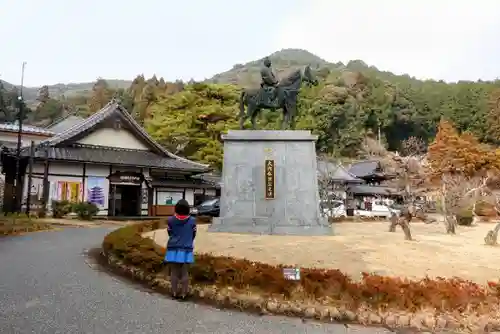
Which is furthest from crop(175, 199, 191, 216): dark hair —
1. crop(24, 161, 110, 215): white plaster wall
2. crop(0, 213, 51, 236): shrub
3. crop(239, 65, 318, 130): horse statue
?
crop(24, 161, 110, 215): white plaster wall

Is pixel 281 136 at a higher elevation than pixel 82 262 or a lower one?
higher

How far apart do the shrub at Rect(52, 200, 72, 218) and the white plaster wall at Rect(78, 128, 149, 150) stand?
5370 mm

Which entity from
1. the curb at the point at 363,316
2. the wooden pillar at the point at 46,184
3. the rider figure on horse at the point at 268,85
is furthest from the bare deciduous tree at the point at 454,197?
Result: the wooden pillar at the point at 46,184

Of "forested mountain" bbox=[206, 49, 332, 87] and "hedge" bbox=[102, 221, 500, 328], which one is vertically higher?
"forested mountain" bbox=[206, 49, 332, 87]

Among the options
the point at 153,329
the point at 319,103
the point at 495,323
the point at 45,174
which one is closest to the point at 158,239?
the point at 153,329

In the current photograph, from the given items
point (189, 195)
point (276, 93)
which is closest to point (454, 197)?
point (276, 93)

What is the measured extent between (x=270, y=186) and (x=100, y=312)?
8.84 m

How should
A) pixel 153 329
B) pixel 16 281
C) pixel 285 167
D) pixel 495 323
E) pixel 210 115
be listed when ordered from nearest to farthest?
pixel 153 329 < pixel 495 323 < pixel 16 281 < pixel 285 167 < pixel 210 115

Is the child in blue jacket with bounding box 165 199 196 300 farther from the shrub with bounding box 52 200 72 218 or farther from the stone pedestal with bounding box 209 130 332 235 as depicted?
the shrub with bounding box 52 200 72 218

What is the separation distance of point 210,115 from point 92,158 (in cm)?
1331

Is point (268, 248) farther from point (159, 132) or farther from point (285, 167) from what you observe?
point (159, 132)

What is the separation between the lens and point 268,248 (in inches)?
404

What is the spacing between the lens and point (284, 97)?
49.3 ft

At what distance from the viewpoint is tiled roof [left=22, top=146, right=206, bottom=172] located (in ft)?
79.3
